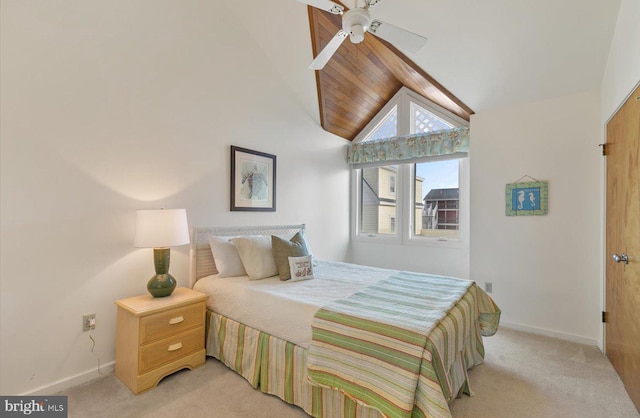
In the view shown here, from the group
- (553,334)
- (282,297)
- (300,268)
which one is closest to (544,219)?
(553,334)

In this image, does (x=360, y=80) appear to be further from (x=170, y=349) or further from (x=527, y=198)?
(x=170, y=349)

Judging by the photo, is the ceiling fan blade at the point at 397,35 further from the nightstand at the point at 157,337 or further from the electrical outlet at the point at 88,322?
the electrical outlet at the point at 88,322

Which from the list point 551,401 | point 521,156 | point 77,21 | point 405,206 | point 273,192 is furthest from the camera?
point 405,206

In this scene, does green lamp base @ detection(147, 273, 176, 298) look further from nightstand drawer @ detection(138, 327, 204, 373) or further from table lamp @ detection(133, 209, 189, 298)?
nightstand drawer @ detection(138, 327, 204, 373)

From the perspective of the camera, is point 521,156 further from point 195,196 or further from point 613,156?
point 195,196

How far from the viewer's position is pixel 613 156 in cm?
232

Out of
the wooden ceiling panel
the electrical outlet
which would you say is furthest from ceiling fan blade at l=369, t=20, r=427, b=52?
the electrical outlet

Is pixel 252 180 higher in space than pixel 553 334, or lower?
higher

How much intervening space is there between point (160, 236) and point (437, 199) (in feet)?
11.6

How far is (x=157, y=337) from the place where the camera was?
202 centimetres

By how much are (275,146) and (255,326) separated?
2.18 metres

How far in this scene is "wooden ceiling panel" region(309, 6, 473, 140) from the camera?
123 inches

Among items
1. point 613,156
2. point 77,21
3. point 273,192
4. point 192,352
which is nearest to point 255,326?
point 192,352

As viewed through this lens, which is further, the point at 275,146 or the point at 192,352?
the point at 275,146
